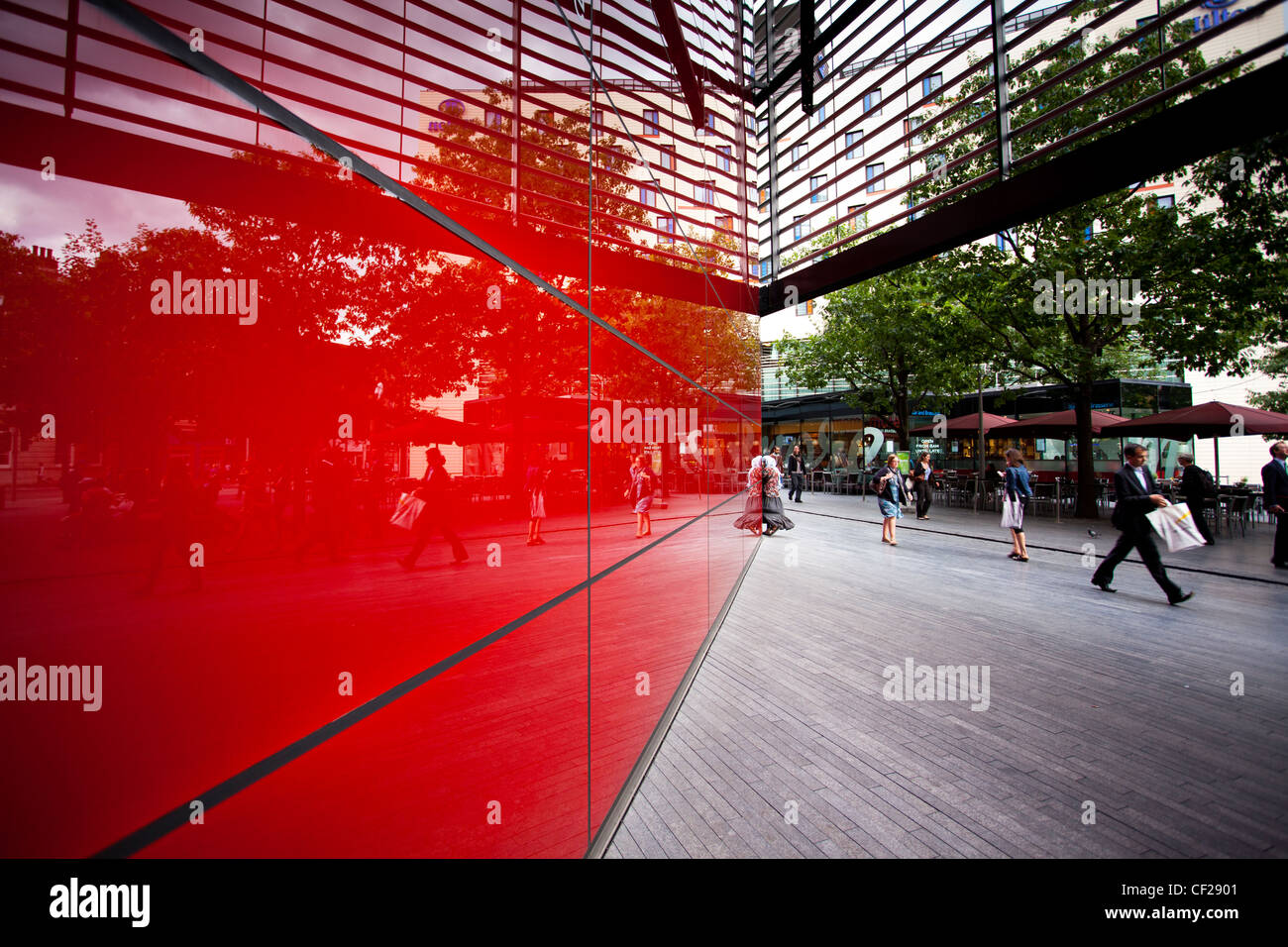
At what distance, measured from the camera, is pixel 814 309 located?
28922 millimetres

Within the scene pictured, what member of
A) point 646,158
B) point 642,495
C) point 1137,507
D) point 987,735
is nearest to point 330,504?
point 642,495

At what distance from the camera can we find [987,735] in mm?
3779

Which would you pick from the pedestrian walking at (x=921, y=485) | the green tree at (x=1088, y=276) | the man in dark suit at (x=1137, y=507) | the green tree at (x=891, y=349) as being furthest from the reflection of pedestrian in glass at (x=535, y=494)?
the green tree at (x=891, y=349)

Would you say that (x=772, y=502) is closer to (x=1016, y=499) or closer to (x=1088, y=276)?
(x=1016, y=499)

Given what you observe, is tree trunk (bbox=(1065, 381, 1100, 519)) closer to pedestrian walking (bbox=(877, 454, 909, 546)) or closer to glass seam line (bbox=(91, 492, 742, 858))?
pedestrian walking (bbox=(877, 454, 909, 546))

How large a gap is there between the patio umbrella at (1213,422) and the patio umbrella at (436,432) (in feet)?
60.0

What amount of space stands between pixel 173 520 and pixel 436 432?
0.50m

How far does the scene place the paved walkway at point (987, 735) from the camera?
277 cm

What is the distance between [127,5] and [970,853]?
12.3 ft

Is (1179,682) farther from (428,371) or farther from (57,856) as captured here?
(57,856)

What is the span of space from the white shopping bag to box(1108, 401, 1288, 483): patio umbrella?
925 centimetres

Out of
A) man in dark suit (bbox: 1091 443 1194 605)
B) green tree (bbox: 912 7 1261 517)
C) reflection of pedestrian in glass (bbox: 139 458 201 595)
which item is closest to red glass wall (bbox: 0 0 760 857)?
reflection of pedestrian in glass (bbox: 139 458 201 595)

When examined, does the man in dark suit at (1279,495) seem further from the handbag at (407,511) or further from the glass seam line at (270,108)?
the handbag at (407,511)

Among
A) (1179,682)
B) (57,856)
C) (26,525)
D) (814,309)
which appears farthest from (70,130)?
(814,309)
